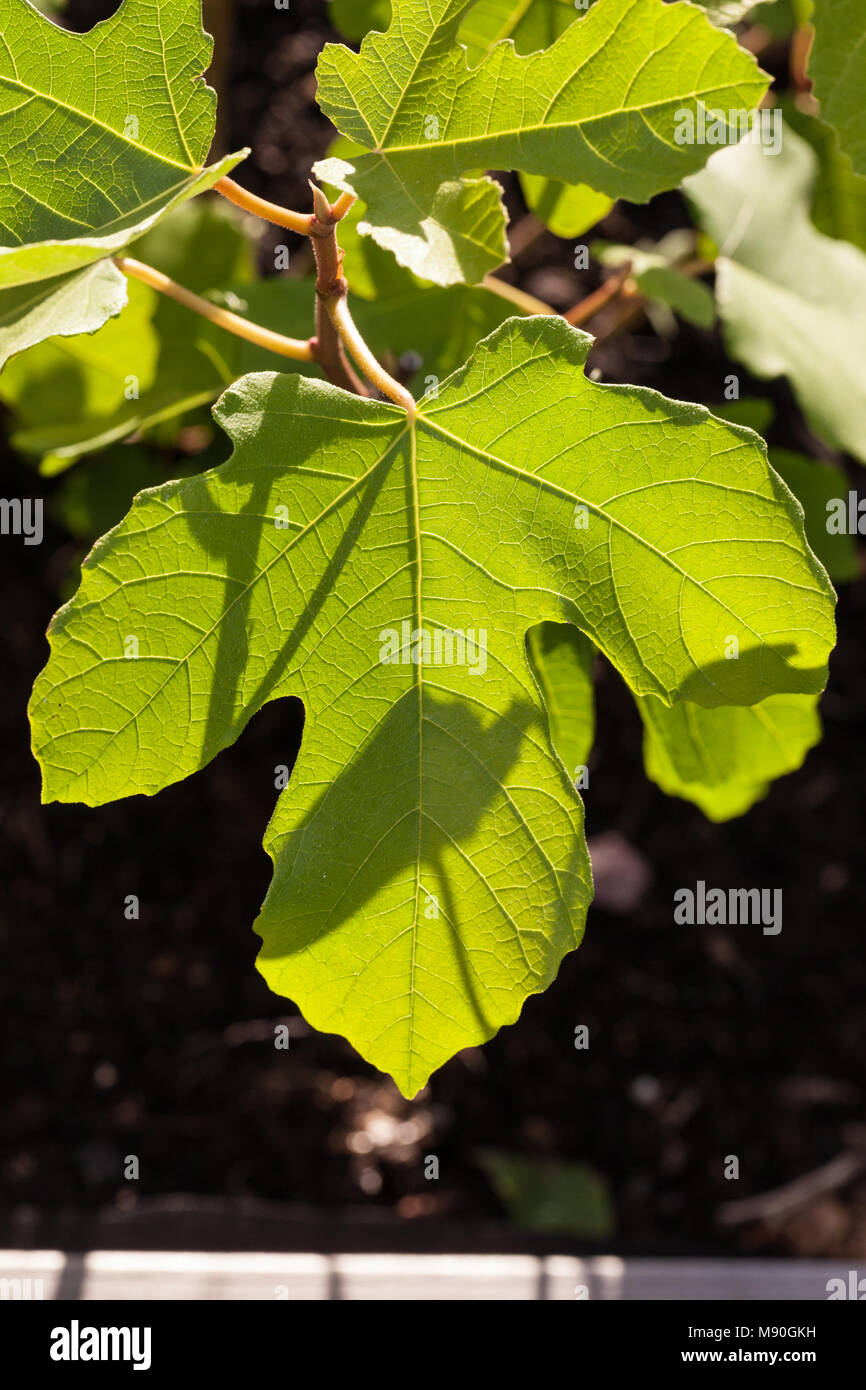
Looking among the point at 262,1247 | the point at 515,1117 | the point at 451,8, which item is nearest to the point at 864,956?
the point at 515,1117

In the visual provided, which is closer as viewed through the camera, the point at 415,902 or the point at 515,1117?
the point at 415,902

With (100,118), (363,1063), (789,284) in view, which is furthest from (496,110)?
(363,1063)

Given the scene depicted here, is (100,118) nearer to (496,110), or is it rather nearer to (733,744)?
(496,110)

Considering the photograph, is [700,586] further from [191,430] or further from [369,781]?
[191,430]

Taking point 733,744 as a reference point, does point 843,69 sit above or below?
above

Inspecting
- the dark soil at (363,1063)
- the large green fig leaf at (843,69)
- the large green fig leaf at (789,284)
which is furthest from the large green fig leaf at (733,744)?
the dark soil at (363,1063)
